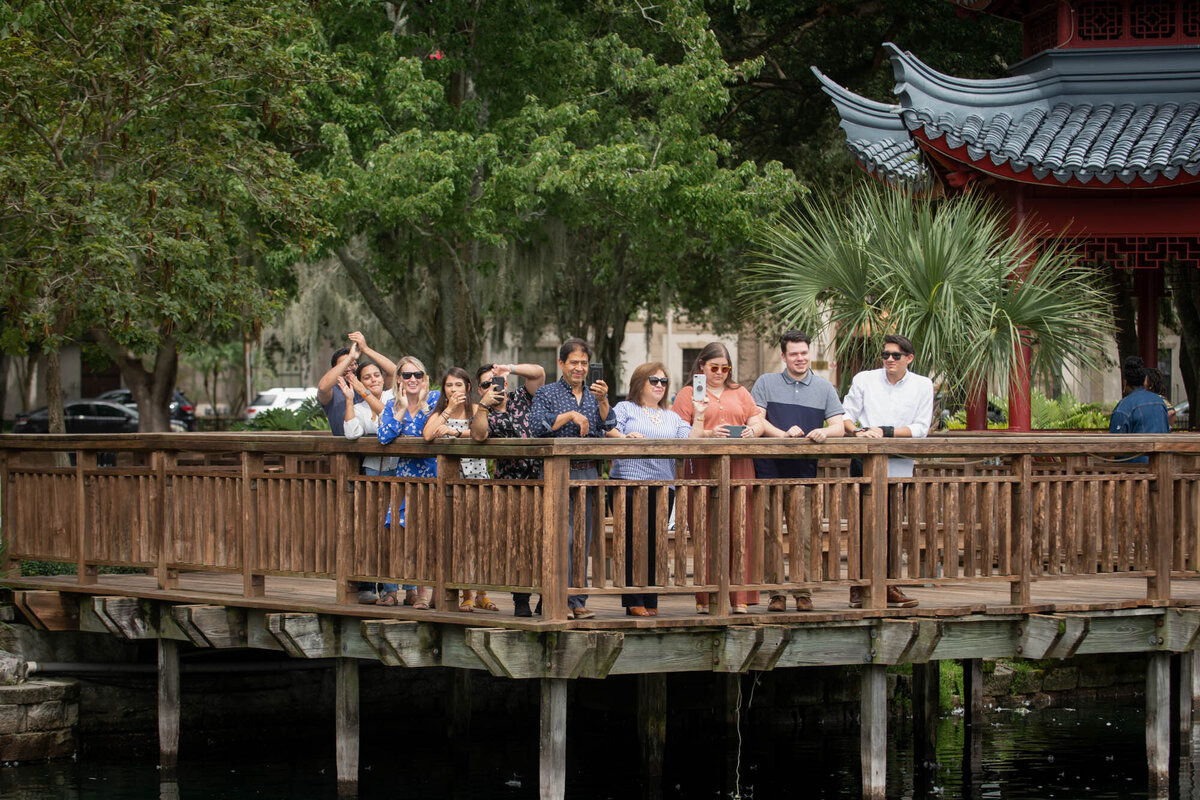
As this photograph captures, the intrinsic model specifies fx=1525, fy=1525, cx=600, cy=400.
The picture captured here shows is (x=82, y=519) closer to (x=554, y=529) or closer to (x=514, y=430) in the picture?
(x=514, y=430)

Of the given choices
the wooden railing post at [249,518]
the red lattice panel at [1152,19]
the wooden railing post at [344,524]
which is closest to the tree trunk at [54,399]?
the wooden railing post at [249,518]

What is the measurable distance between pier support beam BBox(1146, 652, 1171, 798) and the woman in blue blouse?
4046mm

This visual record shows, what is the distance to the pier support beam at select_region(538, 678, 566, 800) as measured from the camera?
9.63 metres

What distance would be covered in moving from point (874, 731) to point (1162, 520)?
2.60m

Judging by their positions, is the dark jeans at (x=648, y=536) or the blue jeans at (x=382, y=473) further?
the blue jeans at (x=382, y=473)

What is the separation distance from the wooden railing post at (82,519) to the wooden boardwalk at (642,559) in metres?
0.02

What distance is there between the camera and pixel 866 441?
10047 mm

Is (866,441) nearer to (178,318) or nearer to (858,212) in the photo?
(858,212)

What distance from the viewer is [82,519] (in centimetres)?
1229

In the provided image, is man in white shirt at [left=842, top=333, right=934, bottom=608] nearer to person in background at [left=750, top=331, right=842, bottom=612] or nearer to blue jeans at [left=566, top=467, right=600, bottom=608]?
person in background at [left=750, top=331, right=842, bottom=612]

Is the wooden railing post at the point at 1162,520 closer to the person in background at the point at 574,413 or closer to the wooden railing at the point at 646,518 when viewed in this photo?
the wooden railing at the point at 646,518

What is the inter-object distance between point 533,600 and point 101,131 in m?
7.50

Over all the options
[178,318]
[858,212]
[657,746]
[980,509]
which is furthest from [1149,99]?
[178,318]

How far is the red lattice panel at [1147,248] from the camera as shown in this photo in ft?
51.9
